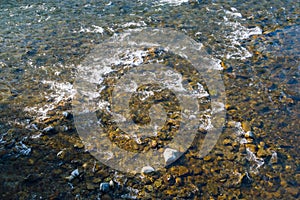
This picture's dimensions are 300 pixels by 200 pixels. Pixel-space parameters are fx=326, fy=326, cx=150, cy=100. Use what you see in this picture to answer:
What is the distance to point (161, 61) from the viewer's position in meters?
8.01

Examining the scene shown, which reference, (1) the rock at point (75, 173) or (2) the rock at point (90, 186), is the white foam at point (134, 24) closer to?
(1) the rock at point (75, 173)

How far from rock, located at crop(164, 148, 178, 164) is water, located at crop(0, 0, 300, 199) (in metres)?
0.12

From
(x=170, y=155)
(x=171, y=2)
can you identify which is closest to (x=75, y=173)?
(x=170, y=155)

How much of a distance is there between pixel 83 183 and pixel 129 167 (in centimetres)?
80

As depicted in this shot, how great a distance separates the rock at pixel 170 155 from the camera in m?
5.53

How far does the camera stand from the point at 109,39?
346 inches

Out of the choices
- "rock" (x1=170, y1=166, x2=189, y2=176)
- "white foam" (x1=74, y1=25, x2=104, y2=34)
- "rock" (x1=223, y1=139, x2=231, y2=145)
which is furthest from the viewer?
"white foam" (x1=74, y1=25, x2=104, y2=34)

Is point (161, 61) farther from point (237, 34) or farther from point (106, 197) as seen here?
point (106, 197)

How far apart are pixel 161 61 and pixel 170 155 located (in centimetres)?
307

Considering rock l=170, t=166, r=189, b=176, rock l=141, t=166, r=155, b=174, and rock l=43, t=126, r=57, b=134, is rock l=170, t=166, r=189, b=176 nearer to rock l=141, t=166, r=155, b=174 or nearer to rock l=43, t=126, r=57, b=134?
rock l=141, t=166, r=155, b=174

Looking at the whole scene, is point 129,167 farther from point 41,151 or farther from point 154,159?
point 41,151

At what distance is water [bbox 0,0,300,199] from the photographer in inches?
200

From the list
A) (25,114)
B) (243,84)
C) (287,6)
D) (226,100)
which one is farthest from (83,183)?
(287,6)

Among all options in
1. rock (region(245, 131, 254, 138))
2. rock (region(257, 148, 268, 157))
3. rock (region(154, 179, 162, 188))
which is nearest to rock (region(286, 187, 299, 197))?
rock (region(257, 148, 268, 157))
